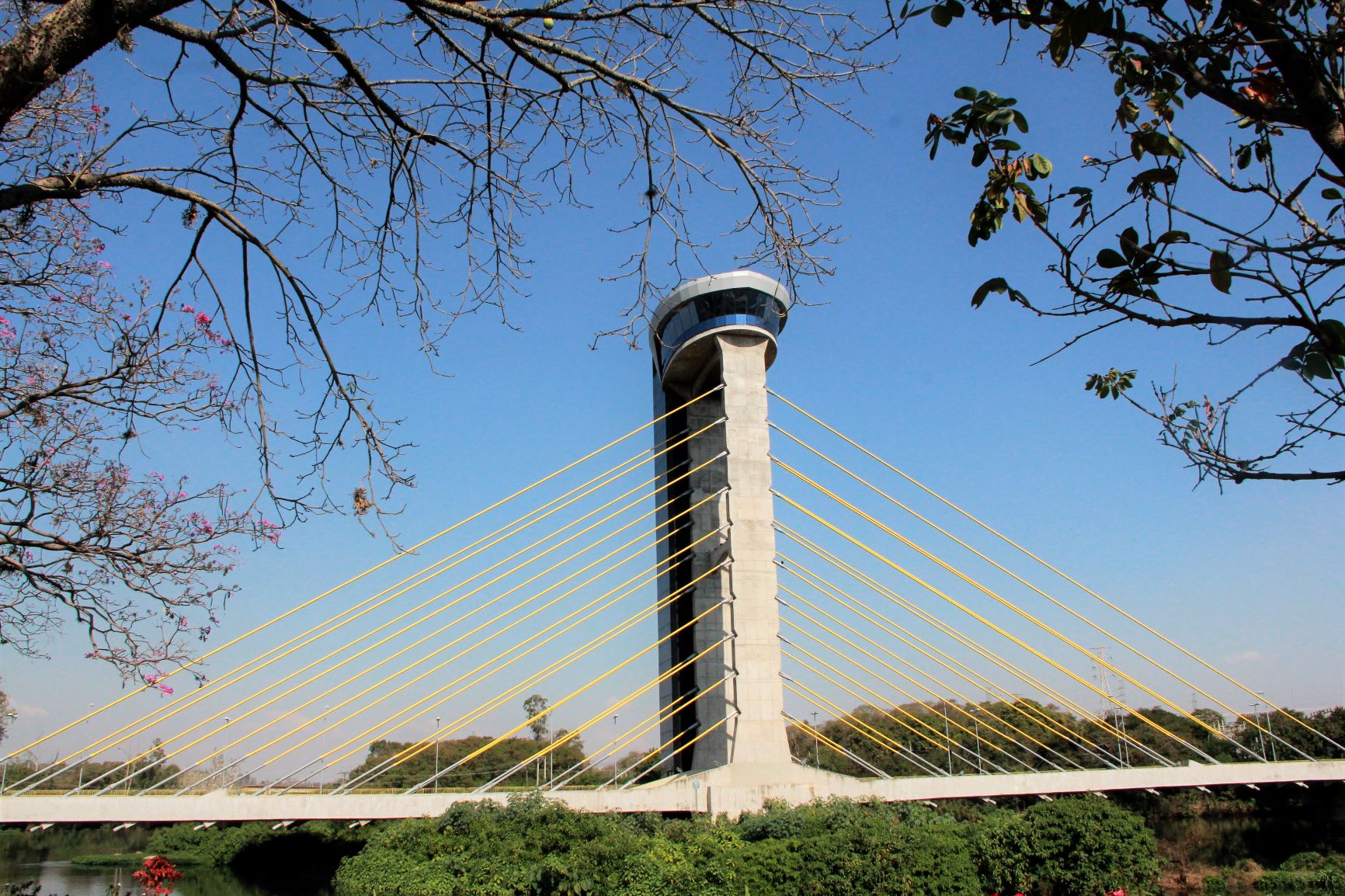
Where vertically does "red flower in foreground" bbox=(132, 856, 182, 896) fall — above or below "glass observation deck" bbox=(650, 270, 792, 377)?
below

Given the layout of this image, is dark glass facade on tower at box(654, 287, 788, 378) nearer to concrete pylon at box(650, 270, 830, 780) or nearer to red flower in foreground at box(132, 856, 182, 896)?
concrete pylon at box(650, 270, 830, 780)

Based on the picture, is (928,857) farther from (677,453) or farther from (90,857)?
(90,857)

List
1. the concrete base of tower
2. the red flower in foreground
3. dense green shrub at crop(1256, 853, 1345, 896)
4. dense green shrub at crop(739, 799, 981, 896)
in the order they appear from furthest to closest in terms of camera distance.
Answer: the concrete base of tower < dense green shrub at crop(1256, 853, 1345, 896) < dense green shrub at crop(739, 799, 981, 896) < the red flower in foreground

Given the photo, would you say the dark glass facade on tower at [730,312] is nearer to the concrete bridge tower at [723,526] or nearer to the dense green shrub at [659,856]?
the concrete bridge tower at [723,526]

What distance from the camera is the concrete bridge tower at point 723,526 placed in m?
18.8

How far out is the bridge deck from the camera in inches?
558

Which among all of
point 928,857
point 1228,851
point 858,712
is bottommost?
point 1228,851

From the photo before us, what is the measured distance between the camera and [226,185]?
4.20 meters

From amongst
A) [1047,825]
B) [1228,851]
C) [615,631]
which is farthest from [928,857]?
[1228,851]

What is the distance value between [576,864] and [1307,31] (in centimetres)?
1353

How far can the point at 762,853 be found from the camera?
1358 cm

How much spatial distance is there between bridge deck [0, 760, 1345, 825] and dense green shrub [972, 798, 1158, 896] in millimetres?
2565

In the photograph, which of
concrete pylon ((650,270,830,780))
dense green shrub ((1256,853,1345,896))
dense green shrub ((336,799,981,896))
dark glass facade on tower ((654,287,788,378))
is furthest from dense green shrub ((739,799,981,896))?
dark glass facade on tower ((654,287,788,378))

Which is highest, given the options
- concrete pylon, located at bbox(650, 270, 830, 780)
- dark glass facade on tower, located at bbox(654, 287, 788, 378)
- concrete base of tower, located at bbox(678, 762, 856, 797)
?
dark glass facade on tower, located at bbox(654, 287, 788, 378)
